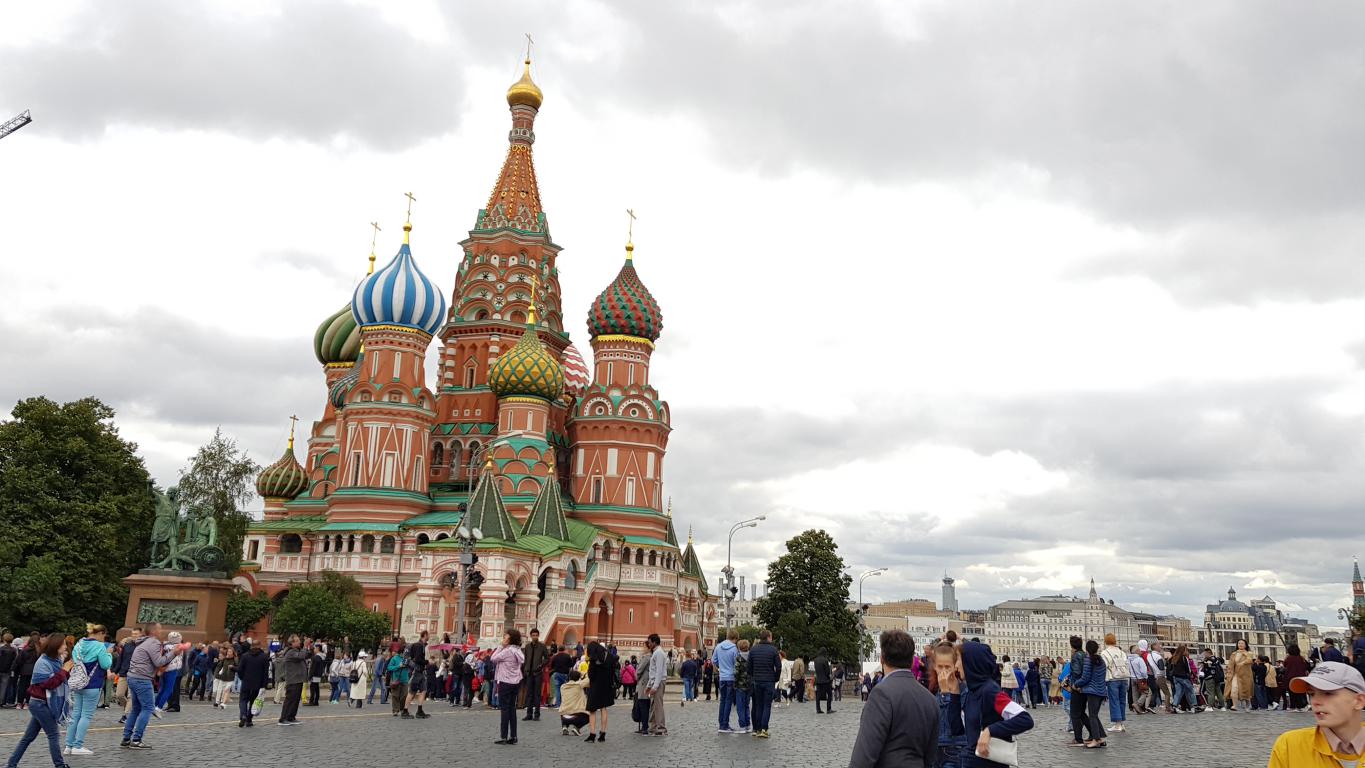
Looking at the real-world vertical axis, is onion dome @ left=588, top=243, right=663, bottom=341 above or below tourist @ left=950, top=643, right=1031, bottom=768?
above

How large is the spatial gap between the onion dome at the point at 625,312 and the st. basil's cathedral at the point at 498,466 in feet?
0.34

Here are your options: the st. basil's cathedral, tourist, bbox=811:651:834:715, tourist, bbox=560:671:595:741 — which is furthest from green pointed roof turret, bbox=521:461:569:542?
tourist, bbox=560:671:595:741

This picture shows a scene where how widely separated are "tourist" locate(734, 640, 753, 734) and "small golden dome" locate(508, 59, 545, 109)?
5193 centimetres

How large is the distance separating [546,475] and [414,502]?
6662 millimetres

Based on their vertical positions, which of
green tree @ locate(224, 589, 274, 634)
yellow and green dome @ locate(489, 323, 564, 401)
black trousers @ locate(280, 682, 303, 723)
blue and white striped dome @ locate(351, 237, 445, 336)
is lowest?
black trousers @ locate(280, 682, 303, 723)

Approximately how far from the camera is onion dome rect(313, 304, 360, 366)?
6525 centimetres

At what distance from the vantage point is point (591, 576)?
162ft

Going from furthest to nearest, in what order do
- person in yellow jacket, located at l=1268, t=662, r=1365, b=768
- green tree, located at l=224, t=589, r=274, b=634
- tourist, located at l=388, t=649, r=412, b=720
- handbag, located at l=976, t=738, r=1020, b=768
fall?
1. green tree, located at l=224, t=589, r=274, b=634
2. tourist, located at l=388, t=649, r=412, b=720
3. handbag, located at l=976, t=738, r=1020, b=768
4. person in yellow jacket, located at l=1268, t=662, r=1365, b=768

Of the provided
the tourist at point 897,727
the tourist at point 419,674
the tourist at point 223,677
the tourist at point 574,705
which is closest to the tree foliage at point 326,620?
the tourist at point 223,677

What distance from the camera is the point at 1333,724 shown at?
14.3 feet

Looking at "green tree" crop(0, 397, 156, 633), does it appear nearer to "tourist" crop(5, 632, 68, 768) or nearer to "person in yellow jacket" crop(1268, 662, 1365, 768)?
"tourist" crop(5, 632, 68, 768)

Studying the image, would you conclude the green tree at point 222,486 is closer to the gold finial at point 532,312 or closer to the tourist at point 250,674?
the gold finial at point 532,312

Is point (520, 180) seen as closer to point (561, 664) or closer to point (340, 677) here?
point (340, 677)

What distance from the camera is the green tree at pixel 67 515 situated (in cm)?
3988
